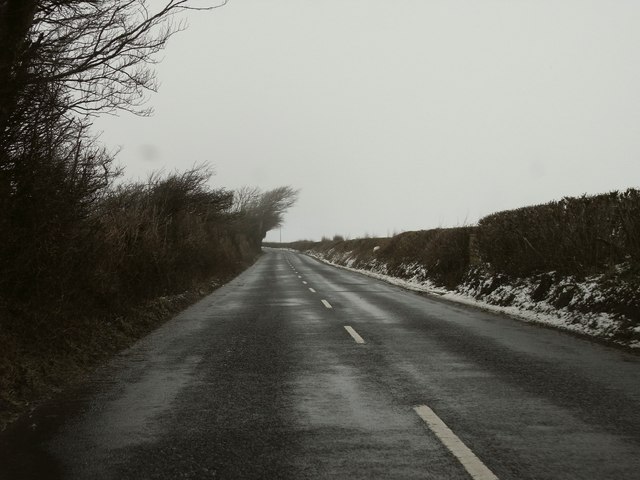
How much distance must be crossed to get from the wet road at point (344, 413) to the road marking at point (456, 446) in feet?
0.05

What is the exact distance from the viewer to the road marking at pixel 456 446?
145 inches

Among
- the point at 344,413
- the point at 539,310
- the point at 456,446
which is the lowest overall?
the point at 344,413

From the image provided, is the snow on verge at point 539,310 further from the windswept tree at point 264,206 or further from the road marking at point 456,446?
the windswept tree at point 264,206

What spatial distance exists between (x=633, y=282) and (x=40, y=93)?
11035mm

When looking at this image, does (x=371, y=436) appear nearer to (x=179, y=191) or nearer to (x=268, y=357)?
(x=268, y=357)

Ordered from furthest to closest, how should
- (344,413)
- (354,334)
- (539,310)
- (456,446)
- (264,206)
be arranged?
(264,206)
(539,310)
(354,334)
(344,413)
(456,446)

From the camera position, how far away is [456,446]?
4.18 m

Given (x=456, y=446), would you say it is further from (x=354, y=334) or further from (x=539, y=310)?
(x=539, y=310)

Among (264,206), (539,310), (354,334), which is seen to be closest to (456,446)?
(354,334)

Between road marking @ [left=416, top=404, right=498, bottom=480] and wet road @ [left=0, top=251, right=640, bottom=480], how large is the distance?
2cm

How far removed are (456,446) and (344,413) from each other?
1273 mm

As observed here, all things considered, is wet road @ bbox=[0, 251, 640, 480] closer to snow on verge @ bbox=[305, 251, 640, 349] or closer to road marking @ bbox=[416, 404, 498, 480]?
road marking @ bbox=[416, 404, 498, 480]

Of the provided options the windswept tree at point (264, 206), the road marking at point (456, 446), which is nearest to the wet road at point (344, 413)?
the road marking at point (456, 446)

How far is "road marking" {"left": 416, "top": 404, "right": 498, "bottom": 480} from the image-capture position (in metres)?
3.68
